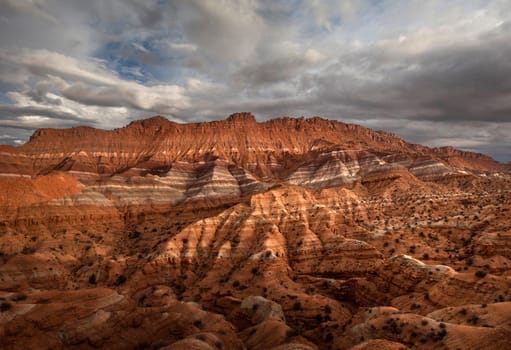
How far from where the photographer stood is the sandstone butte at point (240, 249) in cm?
2686

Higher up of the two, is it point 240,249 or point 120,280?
point 240,249

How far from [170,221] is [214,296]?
44.0 m

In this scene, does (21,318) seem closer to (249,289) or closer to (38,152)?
(249,289)

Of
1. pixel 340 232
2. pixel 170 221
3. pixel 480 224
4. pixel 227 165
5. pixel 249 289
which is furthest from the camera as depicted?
pixel 227 165

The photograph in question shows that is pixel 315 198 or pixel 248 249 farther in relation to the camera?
pixel 315 198

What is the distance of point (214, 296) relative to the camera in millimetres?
54125

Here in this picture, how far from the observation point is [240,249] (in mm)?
64562

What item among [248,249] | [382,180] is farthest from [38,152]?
[382,180]

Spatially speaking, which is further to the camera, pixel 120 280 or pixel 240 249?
pixel 240 249

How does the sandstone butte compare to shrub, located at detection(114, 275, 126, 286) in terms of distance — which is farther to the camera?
shrub, located at detection(114, 275, 126, 286)

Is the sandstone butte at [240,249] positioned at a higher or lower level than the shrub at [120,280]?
higher

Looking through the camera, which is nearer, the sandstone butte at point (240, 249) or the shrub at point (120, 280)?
the sandstone butte at point (240, 249)

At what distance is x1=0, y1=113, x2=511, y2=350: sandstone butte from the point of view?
26859 millimetres

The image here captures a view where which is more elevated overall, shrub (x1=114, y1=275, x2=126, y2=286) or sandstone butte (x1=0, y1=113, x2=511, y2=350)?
sandstone butte (x1=0, y1=113, x2=511, y2=350)
